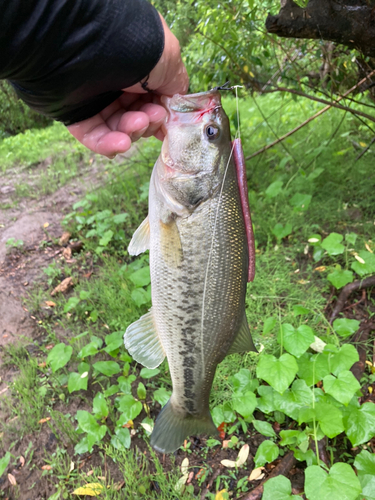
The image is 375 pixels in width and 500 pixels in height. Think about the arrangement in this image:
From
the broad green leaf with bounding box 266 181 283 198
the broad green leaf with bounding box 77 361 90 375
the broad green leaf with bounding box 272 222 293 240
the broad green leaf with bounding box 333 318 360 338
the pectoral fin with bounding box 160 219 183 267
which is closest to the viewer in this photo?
the pectoral fin with bounding box 160 219 183 267

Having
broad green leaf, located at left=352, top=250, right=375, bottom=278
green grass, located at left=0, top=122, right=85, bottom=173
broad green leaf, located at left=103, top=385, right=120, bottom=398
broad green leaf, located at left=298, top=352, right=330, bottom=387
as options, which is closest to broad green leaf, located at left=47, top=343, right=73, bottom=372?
broad green leaf, located at left=103, top=385, right=120, bottom=398

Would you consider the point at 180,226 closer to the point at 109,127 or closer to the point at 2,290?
the point at 109,127

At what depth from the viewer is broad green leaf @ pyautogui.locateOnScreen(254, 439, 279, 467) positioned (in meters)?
2.04

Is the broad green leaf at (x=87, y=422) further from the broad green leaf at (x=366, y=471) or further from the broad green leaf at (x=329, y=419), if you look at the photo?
the broad green leaf at (x=366, y=471)

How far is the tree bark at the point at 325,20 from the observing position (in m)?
2.08

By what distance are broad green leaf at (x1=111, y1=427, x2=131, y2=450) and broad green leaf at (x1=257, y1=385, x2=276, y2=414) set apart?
99 cm

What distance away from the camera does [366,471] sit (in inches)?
72.4

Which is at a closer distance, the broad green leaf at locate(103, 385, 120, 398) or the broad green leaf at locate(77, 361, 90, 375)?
the broad green leaf at locate(103, 385, 120, 398)

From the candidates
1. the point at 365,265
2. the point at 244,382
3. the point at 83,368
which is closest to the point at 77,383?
the point at 83,368

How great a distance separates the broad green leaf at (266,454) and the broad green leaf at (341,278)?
1.38m

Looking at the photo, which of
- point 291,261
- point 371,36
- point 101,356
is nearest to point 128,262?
point 101,356

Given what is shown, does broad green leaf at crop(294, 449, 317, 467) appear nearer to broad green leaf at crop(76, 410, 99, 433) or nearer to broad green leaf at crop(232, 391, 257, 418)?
broad green leaf at crop(232, 391, 257, 418)

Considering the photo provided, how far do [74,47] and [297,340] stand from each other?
216cm

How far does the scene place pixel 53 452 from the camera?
2422mm
